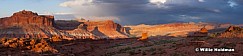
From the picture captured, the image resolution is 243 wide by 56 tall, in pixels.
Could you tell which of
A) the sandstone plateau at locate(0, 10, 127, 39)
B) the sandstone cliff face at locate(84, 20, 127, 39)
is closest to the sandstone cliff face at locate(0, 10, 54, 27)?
the sandstone plateau at locate(0, 10, 127, 39)

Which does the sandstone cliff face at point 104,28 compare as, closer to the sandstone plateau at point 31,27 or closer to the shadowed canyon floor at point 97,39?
the shadowed canyon floor at point 97,39

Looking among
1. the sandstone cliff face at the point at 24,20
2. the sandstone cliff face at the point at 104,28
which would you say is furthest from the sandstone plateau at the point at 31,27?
the sandstone cliff face at the point at 104,28

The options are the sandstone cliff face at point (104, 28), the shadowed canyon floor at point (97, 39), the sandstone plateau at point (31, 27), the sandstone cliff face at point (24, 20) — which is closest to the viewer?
the shadowed canyon floor at point (97, 39)

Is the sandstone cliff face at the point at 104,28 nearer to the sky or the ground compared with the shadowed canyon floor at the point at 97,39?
nearer to the ground

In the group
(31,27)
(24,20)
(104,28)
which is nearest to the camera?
(31,27)

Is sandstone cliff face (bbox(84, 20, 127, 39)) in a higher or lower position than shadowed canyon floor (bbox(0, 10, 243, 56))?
lower

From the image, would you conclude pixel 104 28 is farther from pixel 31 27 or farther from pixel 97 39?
pixel 97 39

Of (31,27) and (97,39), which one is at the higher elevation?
(97,39)

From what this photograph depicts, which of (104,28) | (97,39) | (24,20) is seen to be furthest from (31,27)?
(97,39)

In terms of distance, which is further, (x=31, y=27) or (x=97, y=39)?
(x=31, y=27)

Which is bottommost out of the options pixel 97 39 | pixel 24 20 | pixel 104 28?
pixel 104 28

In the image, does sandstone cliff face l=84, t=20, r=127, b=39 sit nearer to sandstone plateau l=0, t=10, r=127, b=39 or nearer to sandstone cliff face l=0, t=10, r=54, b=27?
sandstone plateau l=0, t=10, r=127, b=39

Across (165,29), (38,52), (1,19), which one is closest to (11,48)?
(38,52)

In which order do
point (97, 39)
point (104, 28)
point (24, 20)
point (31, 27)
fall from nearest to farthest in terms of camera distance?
point (97, 39)
point (31, 27)
point (24, 20)
point (104, 28)
